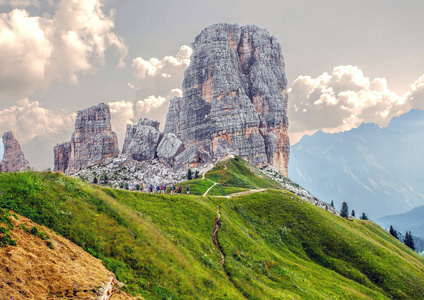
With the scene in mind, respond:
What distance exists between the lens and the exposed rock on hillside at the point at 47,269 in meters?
12.5

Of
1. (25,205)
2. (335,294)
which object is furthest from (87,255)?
(335,294)

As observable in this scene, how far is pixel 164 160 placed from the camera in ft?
583

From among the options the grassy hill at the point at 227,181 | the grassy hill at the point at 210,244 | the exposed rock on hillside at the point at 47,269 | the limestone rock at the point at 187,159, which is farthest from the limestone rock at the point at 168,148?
the exposed rock on hillside at the point at 47,269

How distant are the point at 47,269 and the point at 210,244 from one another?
22.0 m

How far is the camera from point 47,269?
14094mm

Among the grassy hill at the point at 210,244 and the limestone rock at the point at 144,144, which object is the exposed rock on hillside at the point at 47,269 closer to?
the grassy hill at the point at 210,244

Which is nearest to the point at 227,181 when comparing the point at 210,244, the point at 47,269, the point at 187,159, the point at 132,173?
the point at 187,159

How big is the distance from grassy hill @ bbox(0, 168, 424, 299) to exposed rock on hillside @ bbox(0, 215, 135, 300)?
1.47m

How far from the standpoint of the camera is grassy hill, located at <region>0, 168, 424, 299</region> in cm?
1962

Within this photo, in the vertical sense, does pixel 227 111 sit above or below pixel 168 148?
above

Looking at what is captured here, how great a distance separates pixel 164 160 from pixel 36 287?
167 meters

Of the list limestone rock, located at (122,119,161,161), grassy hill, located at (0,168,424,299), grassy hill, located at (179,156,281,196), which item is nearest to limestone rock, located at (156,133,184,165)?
limestone rock, located at (122,119,161,161)

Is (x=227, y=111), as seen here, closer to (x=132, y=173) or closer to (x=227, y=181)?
(x=132, y=173)

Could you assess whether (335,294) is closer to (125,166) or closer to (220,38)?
(125,166)
